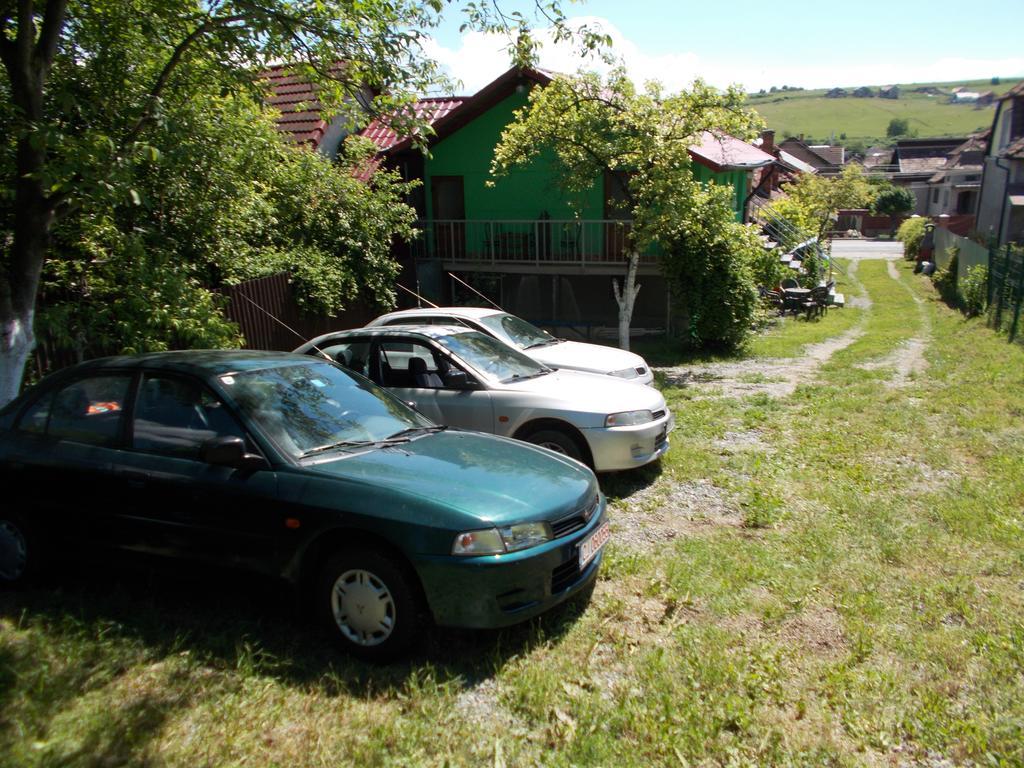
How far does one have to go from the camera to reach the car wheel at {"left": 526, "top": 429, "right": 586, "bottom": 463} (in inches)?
267

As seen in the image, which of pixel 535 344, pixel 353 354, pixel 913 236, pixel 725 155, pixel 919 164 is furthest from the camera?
pixel 919 164

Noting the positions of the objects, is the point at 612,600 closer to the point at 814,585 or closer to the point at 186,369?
the point at 814,585

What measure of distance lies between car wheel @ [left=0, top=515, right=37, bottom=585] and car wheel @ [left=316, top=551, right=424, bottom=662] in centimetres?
211

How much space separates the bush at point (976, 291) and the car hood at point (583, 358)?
492 inches

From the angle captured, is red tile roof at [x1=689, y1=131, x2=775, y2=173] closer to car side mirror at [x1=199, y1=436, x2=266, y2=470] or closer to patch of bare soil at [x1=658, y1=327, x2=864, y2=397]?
patch of bare soil at [x1=658, y1=327, x2=864, y2=397]

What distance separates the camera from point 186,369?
4.66 metres

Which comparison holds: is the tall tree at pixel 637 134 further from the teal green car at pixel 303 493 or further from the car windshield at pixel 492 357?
the teal green car at pixel 303 493

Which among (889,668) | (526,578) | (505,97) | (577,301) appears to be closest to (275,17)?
(526,578)

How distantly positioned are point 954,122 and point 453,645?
198036 mm

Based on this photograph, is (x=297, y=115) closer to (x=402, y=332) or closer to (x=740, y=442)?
(x=402, y=332)

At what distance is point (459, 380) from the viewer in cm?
704

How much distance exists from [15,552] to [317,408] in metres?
2.15

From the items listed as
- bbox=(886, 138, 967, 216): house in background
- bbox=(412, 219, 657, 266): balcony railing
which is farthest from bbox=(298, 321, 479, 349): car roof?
bbox=(886, 138, 967, 216): house in background

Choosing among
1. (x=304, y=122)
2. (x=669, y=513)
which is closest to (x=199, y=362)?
(x=669, y=513)
